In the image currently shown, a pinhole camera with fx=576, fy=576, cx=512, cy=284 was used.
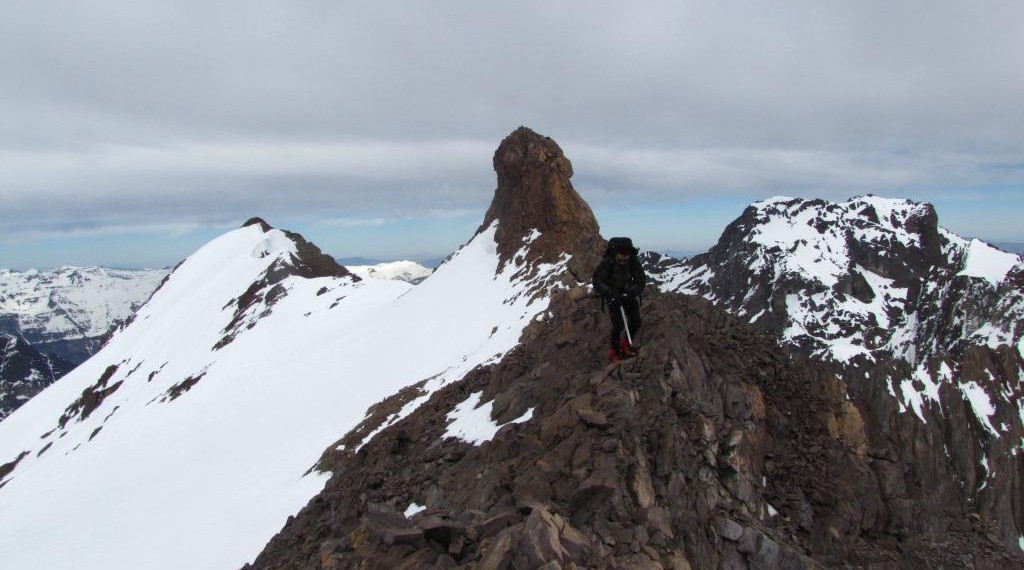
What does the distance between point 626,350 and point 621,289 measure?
1.57 m

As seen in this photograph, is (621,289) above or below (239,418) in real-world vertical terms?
above

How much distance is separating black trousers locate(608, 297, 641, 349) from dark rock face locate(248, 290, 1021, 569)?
1.32 ft

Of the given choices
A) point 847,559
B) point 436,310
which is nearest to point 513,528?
point 847,559

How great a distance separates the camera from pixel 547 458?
11.6 meters

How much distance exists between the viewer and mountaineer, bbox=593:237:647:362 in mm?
14531

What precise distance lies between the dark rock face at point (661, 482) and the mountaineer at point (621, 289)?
1.95ft

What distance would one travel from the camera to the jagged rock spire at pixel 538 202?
1594 inches

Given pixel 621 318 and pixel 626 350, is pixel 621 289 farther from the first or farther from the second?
pixel 626 350

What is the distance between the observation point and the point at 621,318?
14.6 metres

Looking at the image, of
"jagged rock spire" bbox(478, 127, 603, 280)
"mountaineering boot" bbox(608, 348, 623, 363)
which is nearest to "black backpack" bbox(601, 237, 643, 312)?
"mountaineering boot" bbox(608, 348, 623, 363)

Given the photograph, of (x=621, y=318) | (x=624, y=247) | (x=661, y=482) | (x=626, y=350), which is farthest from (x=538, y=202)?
(x=661, y=482)

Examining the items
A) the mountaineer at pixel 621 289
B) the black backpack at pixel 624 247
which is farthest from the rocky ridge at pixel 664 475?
the black backpack at pixel 624 247

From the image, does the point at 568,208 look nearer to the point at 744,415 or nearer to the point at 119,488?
the point at 744,415

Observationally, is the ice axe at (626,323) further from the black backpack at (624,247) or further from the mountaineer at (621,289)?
the black backpack at (624,247)
